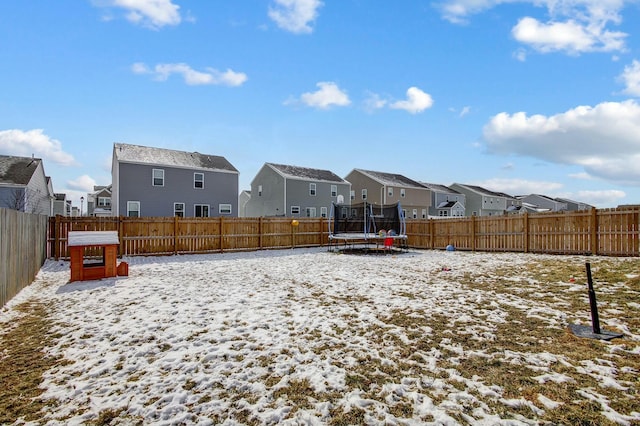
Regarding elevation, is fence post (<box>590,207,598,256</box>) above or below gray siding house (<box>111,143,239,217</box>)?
below

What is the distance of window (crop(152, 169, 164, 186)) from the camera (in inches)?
993

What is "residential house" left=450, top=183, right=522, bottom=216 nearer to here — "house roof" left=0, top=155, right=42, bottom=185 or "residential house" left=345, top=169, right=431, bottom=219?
"residential house" left=345, top=169, right=431, bottom=219

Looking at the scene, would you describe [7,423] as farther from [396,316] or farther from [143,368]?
[396,316]

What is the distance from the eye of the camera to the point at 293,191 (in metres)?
31.6

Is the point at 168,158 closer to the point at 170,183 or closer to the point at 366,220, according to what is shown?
the point at 170,183

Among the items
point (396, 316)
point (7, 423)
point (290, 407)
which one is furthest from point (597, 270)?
point (7, 423)

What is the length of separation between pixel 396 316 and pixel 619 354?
106 inches

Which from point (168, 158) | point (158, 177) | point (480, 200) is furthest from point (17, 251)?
point (480, 200)

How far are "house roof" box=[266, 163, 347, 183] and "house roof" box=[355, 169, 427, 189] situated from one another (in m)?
5.02

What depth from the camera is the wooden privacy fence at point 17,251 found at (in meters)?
6.17

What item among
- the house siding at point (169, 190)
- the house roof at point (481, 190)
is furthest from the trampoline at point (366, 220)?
the house roof at point (481, 190)

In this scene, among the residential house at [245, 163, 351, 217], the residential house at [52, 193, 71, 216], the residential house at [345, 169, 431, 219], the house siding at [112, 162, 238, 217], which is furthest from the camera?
the residential house at [52, 193, 71, 216]

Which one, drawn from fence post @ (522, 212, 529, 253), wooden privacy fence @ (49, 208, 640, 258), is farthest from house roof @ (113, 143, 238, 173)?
fence post @ (522, 212, 529, 253)

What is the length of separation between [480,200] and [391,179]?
18256 mm
